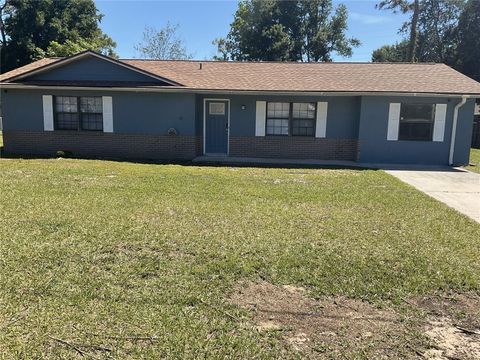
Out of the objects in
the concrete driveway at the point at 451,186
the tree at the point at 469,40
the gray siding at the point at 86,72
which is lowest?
the concrete driveway at the point at 451,186

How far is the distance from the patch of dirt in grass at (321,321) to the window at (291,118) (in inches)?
464

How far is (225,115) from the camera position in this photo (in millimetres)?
15906

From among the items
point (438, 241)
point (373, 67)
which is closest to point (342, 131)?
point (373, 67)

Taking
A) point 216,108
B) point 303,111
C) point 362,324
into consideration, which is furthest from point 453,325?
point 216,108

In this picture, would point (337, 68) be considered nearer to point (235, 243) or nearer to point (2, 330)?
point (235, 243)

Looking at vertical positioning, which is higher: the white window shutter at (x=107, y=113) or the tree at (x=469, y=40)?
the tree at (x=469, y=40)

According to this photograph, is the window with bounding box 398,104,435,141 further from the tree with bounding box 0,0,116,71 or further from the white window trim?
the tree with bounding box 0,0,116,71

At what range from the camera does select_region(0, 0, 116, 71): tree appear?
33.6 meters

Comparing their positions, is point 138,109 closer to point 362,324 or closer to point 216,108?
point 216,108

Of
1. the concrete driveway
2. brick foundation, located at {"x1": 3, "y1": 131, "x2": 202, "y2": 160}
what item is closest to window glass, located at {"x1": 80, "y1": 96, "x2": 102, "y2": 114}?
brick foundation, located at {"x1": 3, "y1": 131, "x2": 202, "y2": 160}

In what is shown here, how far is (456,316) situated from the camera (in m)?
3.80

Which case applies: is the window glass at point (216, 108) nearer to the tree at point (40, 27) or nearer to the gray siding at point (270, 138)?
the gray siding at point (270, 138)

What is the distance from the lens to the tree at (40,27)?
3359cm

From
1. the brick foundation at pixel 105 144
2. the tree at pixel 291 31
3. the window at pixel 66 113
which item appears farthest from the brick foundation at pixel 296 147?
the tree at pixel 291 31
